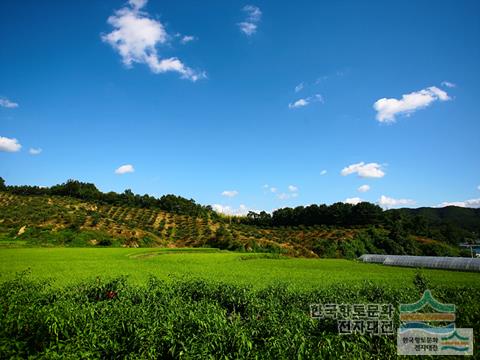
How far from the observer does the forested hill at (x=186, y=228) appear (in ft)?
181

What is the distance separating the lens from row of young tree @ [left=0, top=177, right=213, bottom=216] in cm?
9631

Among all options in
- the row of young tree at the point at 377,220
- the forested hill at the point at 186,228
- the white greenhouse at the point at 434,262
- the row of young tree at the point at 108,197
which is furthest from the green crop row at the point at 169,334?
the row of young tree at the point at 108,197

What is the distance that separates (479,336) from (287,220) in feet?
320

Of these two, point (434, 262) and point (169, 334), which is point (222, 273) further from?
point (434, 262)

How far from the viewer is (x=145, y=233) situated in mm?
65125

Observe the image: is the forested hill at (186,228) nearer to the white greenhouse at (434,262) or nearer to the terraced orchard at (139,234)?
the terraced orchard at (139,234)

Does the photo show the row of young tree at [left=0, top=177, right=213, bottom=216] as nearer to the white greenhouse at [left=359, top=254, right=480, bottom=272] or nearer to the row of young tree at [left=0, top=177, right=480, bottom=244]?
the row of young tree at [left=0, top=177, right=480, bottom=244]

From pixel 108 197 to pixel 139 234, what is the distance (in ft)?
133

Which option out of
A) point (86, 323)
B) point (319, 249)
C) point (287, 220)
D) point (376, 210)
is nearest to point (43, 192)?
point (287, 220)

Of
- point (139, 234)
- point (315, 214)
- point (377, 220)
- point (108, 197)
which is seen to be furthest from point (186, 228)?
point (377, 220)

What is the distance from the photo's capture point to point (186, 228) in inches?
3024

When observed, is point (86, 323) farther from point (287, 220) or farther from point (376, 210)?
point (287, 220)

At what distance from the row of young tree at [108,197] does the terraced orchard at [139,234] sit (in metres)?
16.7

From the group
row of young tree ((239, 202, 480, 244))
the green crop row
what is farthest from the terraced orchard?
the green crop row
